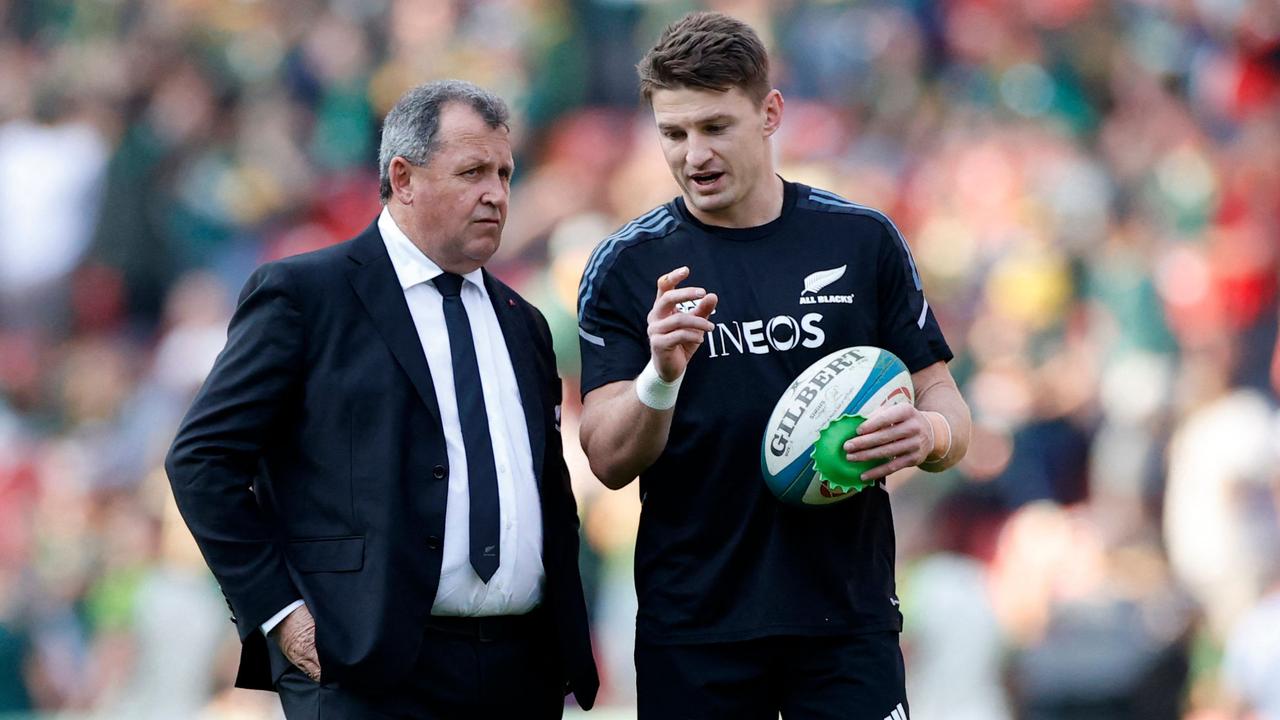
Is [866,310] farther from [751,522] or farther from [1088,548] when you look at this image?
[1088,548]

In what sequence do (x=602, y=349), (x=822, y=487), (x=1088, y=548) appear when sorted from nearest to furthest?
(x=822, y=487), (x=602, y=349), (x=1088, y=548)

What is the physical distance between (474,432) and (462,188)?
0.62 m

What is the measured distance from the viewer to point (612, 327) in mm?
4129

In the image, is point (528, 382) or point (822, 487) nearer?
point (822, 487)

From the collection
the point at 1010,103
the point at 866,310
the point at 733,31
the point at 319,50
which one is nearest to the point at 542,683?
the point at 866,310

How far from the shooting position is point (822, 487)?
3865 millimetres

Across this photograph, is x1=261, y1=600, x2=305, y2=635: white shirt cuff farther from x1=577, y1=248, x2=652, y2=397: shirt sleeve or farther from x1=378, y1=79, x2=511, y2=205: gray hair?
x1=378, y1=79, x2=511, y2=205: gray hair

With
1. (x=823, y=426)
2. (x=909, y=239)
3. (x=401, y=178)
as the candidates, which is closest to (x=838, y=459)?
(x=823, y=426)

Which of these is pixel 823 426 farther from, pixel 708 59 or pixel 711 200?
pixel 708 59

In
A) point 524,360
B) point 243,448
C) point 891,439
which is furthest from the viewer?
point 524,360

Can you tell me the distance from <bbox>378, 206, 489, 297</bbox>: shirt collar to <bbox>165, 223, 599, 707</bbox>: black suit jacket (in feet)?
0.11

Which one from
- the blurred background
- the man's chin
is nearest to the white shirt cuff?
the man's chin

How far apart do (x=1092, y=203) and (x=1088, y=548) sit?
2217 mm

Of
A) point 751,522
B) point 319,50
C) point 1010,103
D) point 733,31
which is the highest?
point 319,50
